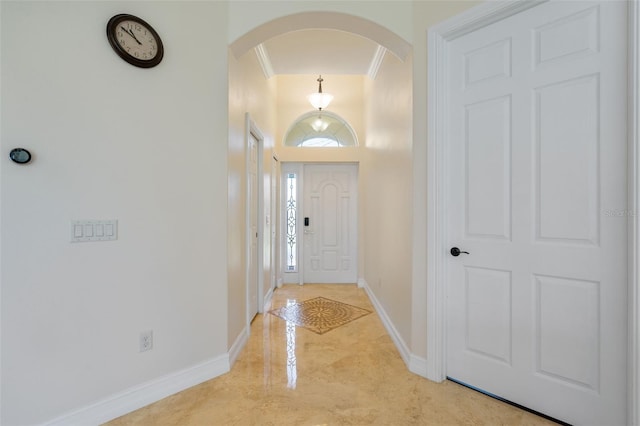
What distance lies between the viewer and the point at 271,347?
239cm

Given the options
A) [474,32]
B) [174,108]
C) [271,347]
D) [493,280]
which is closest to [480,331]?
[493,280]

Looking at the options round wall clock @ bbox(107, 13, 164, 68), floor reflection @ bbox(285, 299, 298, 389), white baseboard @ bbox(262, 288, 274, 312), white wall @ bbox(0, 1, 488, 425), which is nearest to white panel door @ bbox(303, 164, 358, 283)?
white baseboard @ bbox(262, 288, 274, 312)

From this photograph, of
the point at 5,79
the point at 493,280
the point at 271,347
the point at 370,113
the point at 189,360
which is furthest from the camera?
the point at 370,113

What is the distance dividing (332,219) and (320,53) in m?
2.32

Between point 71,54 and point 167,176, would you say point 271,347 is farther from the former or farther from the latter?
point 71,54

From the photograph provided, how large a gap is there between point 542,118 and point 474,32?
696 mm

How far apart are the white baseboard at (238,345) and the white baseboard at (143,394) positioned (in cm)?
8

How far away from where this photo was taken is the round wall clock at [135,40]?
1565mm

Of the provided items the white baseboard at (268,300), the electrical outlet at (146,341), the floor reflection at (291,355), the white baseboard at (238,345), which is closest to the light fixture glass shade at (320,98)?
the white baseboard at (268,300)

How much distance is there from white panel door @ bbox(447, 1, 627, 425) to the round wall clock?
1862 millimetres

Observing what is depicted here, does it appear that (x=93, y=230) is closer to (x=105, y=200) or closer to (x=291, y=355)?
(x=105, y=200)

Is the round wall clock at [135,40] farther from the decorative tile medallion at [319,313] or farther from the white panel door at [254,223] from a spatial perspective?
the decorative tile medallion at [319,313]

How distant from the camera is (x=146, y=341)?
1706 millimetres

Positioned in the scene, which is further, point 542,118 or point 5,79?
point 542,118
